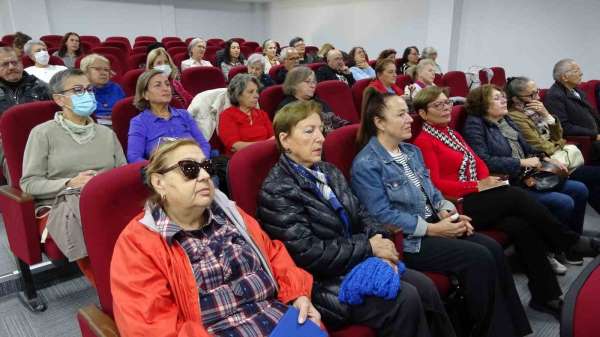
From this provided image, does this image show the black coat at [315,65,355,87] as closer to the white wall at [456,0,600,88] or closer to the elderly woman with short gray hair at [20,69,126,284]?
the elderly woman with short gray hair at [20,69,126,284]

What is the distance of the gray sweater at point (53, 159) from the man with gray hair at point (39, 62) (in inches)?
95.2

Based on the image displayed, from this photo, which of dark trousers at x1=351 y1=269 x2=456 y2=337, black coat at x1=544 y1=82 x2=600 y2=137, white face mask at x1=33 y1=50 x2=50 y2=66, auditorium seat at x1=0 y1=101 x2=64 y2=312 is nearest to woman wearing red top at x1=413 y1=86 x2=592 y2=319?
dark trousers at x1=351 y1=269 x2=456 y2=337

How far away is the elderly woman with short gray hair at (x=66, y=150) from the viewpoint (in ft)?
6.26

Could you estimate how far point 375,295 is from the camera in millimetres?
1401

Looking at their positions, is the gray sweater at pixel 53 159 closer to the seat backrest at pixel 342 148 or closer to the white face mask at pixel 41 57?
the seat backrest at pixel 342 148

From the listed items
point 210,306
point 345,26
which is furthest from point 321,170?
point 345,26

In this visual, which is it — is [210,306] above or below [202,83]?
below

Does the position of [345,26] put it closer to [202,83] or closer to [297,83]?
[202,83]

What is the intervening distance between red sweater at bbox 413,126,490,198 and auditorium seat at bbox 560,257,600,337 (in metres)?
1.19

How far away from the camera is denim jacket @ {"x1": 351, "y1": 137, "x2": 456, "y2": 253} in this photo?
1.85 meters

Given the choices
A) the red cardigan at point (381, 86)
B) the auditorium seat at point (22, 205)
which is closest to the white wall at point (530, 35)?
the red cardigan at point (381, 86)

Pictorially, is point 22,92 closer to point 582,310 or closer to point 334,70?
point 334,70

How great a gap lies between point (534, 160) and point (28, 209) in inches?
Answer: 105

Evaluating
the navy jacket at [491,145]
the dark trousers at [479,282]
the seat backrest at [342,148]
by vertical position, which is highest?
the seat backrest at [342,148]
